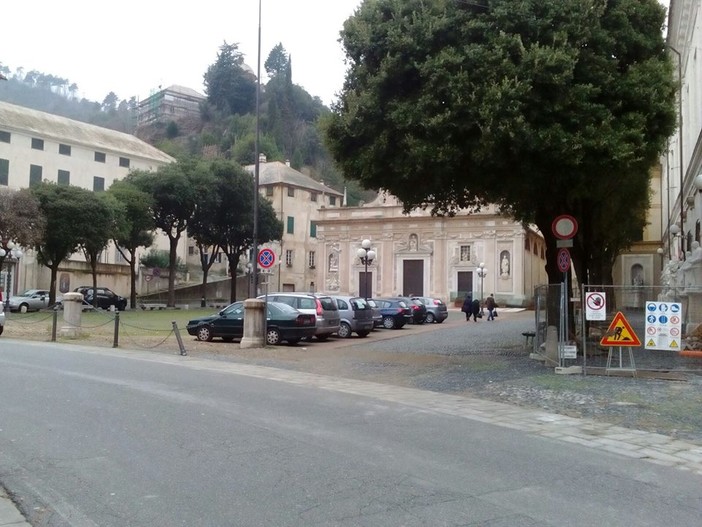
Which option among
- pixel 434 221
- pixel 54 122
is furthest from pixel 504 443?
pixel 54 122

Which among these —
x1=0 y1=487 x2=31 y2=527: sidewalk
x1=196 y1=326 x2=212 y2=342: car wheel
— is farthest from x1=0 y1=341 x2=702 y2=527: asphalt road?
x1=196 y1=326 x2=212 y2=342: car wheel

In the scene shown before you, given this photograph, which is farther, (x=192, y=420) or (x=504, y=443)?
(x=192, y=420)

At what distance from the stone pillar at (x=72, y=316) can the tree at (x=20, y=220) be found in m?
17.3

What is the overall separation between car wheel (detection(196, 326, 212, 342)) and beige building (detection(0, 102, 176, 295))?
3563 cm

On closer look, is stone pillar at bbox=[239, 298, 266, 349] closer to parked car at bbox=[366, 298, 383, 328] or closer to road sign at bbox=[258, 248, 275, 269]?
road sign at bbox=[258, 248, 275, 269]

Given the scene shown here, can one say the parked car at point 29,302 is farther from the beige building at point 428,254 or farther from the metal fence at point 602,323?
the metal fence at point 602,323

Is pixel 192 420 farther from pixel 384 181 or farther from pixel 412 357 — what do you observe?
pixel 412 357

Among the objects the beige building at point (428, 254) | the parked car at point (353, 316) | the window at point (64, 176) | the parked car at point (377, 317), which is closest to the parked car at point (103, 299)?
the beige building at point (428, 254)

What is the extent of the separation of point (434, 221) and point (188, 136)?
233 feet

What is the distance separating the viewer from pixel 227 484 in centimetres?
582

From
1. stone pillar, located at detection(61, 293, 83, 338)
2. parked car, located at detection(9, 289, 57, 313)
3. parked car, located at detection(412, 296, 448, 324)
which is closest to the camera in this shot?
stone pillar, located at detection(61, 293, 83, 338)

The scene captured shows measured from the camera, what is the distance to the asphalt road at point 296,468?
516 centimetres

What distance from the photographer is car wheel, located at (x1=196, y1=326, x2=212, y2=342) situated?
75.4ft

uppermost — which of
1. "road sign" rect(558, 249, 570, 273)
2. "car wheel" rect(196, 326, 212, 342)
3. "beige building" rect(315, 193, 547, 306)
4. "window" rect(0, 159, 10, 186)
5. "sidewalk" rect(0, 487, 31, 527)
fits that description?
"window" rect(0, 159, 10, 186)
